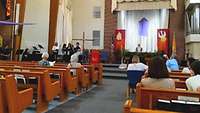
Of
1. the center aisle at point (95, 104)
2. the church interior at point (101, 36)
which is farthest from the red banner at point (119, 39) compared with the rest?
the center aisle at point (95, 104)

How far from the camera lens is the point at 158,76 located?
3412 millimetres

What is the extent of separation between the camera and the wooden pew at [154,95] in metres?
2.76

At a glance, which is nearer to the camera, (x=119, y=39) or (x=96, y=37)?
(x=119, y=39)

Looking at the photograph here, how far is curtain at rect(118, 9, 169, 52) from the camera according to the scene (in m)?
15.5

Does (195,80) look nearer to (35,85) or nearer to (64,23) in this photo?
(35,85)

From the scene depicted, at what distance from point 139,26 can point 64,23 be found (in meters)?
4.03

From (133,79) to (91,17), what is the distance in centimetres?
1080

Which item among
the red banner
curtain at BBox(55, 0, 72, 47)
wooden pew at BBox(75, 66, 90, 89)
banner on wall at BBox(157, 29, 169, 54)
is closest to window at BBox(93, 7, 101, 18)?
curtain at BBox(55, 0, 72, 47)

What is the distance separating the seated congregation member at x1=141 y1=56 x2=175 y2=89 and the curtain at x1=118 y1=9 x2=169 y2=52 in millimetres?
12011

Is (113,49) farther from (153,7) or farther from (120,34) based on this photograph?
(153,7)

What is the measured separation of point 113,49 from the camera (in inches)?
590

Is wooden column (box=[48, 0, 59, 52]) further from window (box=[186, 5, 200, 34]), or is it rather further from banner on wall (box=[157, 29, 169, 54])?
window (box=[186, 5, 200, 34])

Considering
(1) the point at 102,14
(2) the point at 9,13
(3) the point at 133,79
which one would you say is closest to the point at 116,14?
(1) the point at 102,14

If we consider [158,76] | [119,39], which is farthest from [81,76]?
[119,39]
